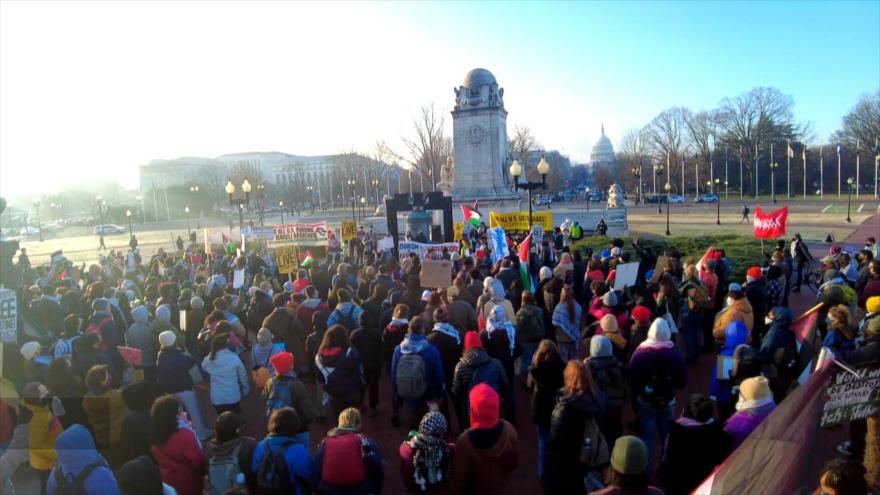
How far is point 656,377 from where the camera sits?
20.5ft

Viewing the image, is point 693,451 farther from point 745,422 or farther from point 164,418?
point 164,418

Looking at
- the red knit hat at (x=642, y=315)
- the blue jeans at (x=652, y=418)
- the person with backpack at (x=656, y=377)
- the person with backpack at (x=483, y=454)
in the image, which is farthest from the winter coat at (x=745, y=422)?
the red knit hat at (x=642, y=315)

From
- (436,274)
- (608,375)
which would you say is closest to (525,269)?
(436,274)

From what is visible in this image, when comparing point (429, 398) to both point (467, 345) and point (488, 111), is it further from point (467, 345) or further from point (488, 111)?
point (488, 111)

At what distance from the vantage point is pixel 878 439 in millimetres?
5316

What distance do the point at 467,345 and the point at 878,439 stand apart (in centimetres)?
395

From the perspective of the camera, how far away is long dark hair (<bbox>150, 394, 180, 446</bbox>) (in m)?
5.10

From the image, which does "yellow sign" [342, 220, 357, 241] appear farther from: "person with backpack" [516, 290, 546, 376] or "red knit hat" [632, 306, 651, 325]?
"red knit hat" [632, 306, 651, 325]

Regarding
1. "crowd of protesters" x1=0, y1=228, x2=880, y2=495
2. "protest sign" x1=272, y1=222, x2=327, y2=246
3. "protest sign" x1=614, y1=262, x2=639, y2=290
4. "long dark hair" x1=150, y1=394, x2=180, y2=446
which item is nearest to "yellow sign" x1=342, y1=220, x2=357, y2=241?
"protest sign" x1=272, y1=222, x2=327, y2=246

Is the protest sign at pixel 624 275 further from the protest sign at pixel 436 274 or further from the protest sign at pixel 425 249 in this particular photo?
the protest sign at pixel 425 249

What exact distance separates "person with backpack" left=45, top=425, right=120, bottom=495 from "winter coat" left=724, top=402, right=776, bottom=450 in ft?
16.7

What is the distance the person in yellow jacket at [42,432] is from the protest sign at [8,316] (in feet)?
15.9

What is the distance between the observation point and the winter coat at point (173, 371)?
742cm

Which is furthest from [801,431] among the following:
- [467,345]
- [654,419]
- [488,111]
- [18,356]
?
[488,111]
